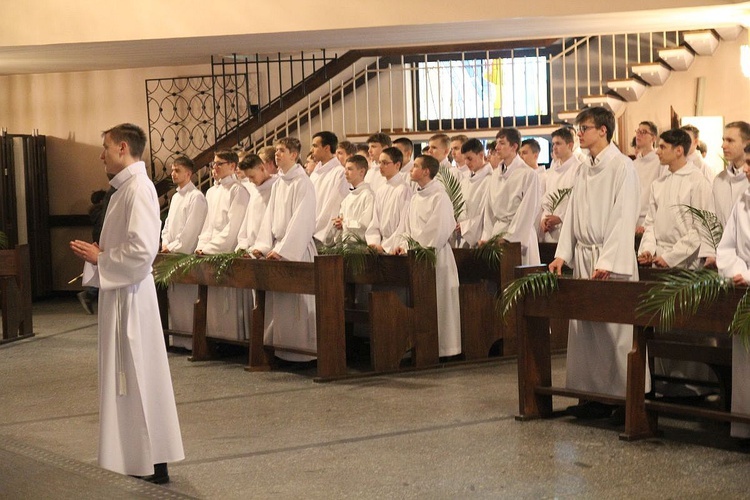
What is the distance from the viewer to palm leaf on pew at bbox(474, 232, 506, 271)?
8609 millimetres

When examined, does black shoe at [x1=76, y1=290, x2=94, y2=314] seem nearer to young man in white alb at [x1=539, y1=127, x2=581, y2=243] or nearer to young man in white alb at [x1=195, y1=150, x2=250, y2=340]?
young man in white alb at [x1=195, y1=150, x2=250, y2=340]

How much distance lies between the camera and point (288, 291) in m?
8.22

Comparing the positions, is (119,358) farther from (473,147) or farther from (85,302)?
(85,302)

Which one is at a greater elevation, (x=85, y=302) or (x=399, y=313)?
(x=399, y=313)

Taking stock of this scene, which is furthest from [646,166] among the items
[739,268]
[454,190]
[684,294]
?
[684,294]

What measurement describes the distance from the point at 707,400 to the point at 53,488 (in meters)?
4.66

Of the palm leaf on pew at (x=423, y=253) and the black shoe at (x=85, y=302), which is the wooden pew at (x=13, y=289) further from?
the palm leaf on pew at (x=423, y=253)

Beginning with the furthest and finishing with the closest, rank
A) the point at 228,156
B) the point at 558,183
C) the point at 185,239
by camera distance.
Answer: the point at 558,183 → the point at 185,239 → the point at 228,156

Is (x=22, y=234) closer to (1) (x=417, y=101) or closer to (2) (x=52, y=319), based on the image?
(2) (x=52, y=319)

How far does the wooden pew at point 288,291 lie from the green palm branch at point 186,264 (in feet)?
0.21

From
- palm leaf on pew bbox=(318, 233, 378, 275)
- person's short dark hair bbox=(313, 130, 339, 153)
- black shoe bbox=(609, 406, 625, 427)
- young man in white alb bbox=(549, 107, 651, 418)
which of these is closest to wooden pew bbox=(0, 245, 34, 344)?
person's short dark hair bbox=(313, 130, 339, 153)

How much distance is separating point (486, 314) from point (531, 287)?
251 centimetres

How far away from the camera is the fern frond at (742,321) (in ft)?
16.8

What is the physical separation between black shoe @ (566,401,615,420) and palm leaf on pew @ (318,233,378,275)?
2445 mm
